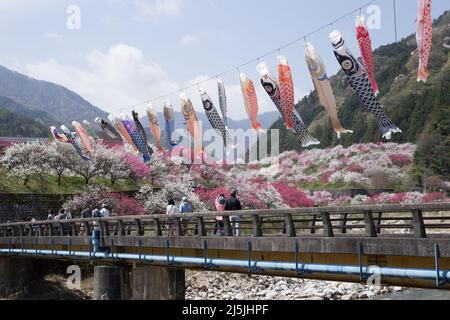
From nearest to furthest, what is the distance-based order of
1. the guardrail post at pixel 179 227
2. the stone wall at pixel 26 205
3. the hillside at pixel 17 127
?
the guardrail post at pixel 179 227 < the stone wall at pixel 26 205 < the hillside at pixel 17 127

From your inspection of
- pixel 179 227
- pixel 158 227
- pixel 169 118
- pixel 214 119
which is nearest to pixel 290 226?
pixel 179 227

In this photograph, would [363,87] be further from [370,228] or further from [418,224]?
[418,224]

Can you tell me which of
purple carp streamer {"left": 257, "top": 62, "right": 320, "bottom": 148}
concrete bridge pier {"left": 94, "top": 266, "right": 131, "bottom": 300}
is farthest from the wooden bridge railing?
purple carp streamer {"left": 257, "top": 62, "right": 320, "bottom": 148}

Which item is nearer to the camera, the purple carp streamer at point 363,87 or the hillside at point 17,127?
the purple carp streamer at point 363,87

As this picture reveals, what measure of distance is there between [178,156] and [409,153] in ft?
164

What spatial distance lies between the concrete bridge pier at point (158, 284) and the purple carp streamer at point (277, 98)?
753 centimetres

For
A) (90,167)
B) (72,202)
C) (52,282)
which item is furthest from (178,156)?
(52,282)

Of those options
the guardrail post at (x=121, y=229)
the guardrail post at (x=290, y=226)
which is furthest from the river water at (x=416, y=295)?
the guardrail post at (x=290, y=226)

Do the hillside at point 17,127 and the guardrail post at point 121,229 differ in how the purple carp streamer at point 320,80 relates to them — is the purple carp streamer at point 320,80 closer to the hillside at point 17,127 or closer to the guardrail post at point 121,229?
the guardrail post at point 121,229

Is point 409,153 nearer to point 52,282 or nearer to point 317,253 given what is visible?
point 52,282

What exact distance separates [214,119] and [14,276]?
478 inches

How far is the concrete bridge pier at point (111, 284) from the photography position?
18.9 metres

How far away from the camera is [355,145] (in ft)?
371
